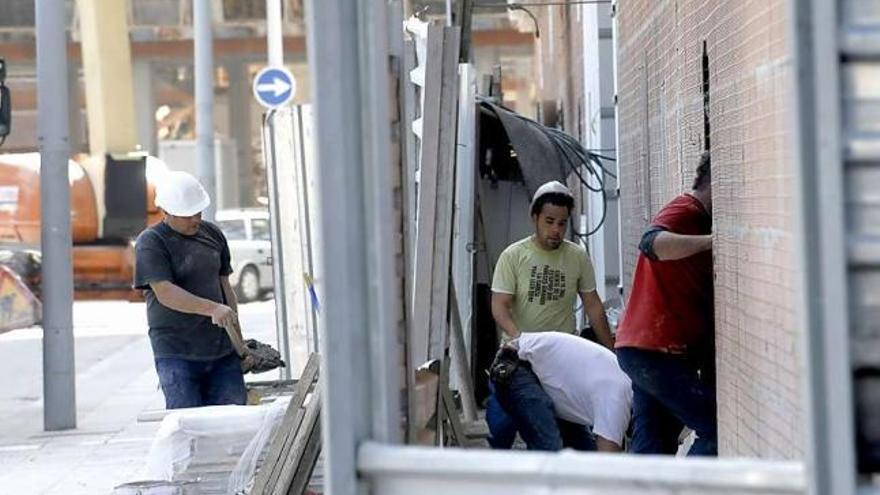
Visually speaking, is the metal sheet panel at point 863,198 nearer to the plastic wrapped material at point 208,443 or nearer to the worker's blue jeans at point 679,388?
the worker's blue jeans at point 679,388

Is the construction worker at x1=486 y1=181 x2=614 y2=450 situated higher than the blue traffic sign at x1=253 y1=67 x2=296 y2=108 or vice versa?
the blue traffic sign at x1=253 y1=67 x2=296 y2=108

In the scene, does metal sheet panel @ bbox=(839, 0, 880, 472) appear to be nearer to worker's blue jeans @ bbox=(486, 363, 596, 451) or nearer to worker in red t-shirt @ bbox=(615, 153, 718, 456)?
worker in red t-shirt @ bbox=(615, 153, 718, 456)

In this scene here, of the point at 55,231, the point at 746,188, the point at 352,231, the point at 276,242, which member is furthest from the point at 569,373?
the point at 55,231

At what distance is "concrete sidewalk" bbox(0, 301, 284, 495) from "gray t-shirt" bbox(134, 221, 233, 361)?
141cm

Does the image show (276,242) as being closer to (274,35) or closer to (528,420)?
(528,420)

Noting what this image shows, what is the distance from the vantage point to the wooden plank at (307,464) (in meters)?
5.69

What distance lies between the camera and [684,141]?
718cm

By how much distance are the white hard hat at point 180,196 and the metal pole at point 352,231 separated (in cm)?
491

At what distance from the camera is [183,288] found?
843 centimetres

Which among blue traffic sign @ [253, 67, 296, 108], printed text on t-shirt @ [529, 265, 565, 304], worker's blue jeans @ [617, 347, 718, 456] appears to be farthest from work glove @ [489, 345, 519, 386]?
blue traffic sign @ [253, 67, 296, 108]

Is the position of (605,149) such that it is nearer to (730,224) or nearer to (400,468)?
(730,224)

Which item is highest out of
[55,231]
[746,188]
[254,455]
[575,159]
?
[575,159]

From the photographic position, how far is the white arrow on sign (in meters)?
22.2

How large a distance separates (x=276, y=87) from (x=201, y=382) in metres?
14.1
